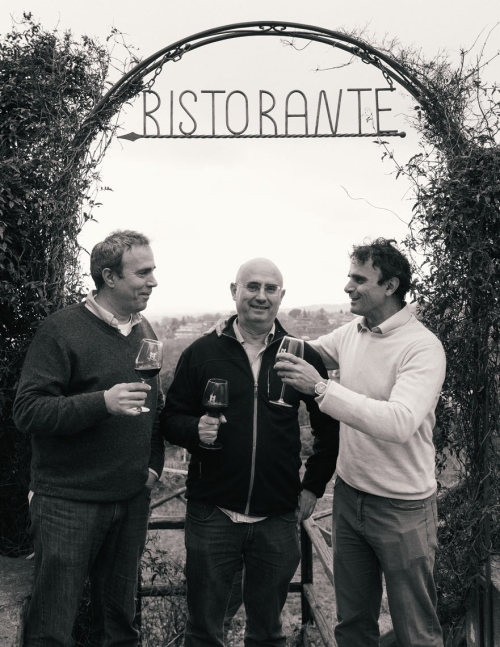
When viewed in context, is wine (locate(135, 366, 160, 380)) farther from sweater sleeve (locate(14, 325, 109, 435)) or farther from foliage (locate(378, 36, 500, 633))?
foliage (locate(378, 36, 500, 633))

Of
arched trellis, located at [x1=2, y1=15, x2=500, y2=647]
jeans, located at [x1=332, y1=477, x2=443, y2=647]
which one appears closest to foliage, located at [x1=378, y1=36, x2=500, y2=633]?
arched trellis, located at [x1=2, y1=15, x2=500, y2=647]

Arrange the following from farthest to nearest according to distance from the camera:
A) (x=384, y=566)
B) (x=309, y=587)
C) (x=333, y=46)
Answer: (x=309, y=587)
(x=333, y=46)
(x=384, y=566)

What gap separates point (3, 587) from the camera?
297cm

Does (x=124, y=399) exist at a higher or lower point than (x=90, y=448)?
higher

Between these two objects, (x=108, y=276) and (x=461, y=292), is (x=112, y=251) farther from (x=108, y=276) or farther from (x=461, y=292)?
(x=461, y=292)

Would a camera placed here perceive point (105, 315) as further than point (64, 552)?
Yes

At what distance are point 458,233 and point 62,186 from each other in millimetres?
2209

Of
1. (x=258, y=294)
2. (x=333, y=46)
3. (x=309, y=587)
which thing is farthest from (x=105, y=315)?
(x=309, y=587)

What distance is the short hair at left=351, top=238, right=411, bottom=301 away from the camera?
9.15ft

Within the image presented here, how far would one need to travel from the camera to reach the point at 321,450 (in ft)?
9.65

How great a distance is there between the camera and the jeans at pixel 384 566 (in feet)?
8.41

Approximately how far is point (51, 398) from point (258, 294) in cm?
105

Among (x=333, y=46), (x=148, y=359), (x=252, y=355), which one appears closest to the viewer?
(x=148, y=359)

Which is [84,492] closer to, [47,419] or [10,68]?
[47,419]
